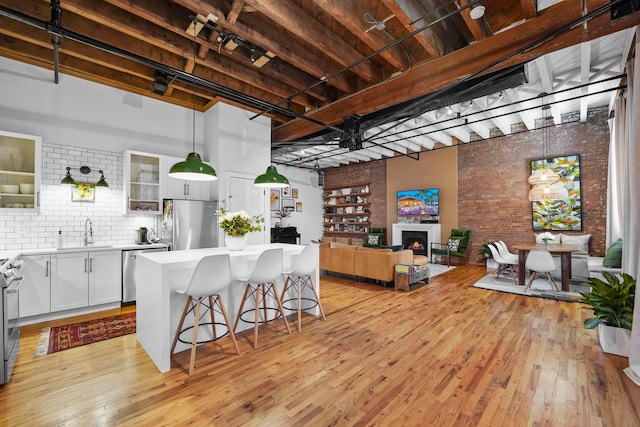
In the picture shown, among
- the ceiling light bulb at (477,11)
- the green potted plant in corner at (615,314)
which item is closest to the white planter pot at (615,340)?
the green potted plant in corner at (615,314)

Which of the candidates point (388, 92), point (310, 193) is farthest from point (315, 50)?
point (310, 193)

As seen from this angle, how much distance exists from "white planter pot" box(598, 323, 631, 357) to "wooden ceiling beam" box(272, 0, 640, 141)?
2953mm

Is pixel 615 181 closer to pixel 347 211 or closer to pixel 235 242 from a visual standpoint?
pixel 235 242

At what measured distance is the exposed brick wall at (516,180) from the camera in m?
6.56

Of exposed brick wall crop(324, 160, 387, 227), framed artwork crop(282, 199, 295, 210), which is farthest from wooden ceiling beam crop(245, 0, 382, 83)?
framed artwork crop(282, 199, 295, 210)

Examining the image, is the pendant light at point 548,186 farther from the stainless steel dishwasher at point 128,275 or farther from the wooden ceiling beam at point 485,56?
the stainless steel dishwasher at point 128,275

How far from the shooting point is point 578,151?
678cm

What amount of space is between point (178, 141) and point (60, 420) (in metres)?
4.56

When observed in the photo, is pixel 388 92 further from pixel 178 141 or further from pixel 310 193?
pixel 310 193

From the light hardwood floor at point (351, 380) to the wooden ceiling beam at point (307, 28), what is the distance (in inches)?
134

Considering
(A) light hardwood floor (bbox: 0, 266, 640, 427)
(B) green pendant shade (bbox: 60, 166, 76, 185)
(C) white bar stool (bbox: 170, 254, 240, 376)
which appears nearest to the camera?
(A) light hardwood floor (bbox: 0, 266, 640, 427)

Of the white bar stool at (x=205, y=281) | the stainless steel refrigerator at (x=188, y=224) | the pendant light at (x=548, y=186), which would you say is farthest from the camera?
the pendant light at (x=548, y=186)

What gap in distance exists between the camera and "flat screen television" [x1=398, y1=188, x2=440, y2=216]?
9016 millimetres

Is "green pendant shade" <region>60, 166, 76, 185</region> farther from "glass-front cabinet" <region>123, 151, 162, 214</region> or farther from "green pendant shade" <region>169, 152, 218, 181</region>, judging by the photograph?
"green pendant shade" <region>169, 152, 218, 181</region>
